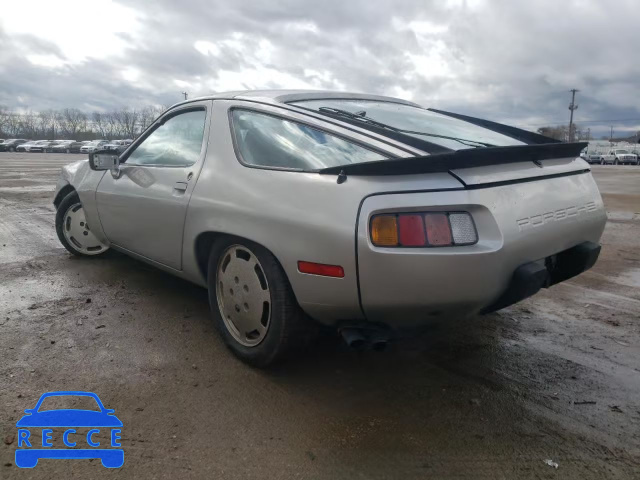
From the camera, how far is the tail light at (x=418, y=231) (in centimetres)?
219

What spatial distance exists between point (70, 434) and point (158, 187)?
172cm

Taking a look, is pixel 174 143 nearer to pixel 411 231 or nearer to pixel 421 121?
pixel 421 121

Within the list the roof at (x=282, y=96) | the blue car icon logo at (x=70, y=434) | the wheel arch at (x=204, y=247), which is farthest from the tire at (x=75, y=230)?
the blue car icon logo at (x=70, y=434)

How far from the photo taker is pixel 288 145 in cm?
276

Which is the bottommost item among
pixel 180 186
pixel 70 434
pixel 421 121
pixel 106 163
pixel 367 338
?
pixel 70 434

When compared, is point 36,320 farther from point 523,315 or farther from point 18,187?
point 18,187

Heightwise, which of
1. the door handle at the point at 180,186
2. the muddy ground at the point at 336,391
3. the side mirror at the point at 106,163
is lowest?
the muddy ground at the point at 336,391

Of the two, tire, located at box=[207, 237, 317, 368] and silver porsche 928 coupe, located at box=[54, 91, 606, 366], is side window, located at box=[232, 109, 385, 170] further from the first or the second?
tire, located at box=[207, 237, 317, 368]

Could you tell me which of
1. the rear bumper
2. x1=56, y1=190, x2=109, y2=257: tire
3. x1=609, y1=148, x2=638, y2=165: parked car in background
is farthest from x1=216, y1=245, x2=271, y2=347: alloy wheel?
x1=609, y1=148, x2=638, y2=165: parked car in background

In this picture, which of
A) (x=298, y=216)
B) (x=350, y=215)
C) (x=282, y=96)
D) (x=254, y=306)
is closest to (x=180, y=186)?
(x=282, y=96)

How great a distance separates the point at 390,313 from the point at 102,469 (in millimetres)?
1358

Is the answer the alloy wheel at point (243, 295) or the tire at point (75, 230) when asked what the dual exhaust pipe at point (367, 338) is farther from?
the tire at point (75, 230)

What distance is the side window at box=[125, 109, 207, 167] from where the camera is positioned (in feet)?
11.1

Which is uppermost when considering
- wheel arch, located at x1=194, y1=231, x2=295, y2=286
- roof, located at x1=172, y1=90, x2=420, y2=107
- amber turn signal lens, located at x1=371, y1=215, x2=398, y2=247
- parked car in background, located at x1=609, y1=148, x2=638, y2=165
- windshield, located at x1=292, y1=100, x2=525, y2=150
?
parked car in background, located at x1=609, y1=148, x2=638, y2=165
